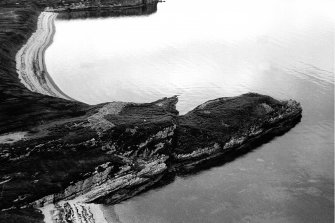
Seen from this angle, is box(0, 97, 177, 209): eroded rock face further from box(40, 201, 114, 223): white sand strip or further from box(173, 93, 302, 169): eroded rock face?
box(173, 93, 302, 169): eroded rock face

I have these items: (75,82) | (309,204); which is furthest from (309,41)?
(309,204)

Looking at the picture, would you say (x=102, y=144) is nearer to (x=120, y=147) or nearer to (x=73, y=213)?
(x=120, y=147)

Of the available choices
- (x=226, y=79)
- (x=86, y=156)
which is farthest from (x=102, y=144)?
(x=226, y=79)

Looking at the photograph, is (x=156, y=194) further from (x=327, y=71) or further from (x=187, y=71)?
(x=327, y=71)

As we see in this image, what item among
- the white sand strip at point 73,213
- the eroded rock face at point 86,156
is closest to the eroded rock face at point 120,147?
the eroded rock face at point 86,156

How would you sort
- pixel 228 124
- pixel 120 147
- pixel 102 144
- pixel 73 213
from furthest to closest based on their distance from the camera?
1. pixel 228 124
2. pixel 120 147
3. pixel 102 144
4. pixel 73 213

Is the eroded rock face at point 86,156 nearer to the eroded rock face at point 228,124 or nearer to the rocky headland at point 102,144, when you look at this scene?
the rocky headland at point 102,144

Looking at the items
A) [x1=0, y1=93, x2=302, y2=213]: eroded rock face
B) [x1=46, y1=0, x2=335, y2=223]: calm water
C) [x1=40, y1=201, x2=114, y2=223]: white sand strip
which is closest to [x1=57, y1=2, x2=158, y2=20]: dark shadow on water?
[x1=46, y1=0, x2=335, y2=223]: calm water
